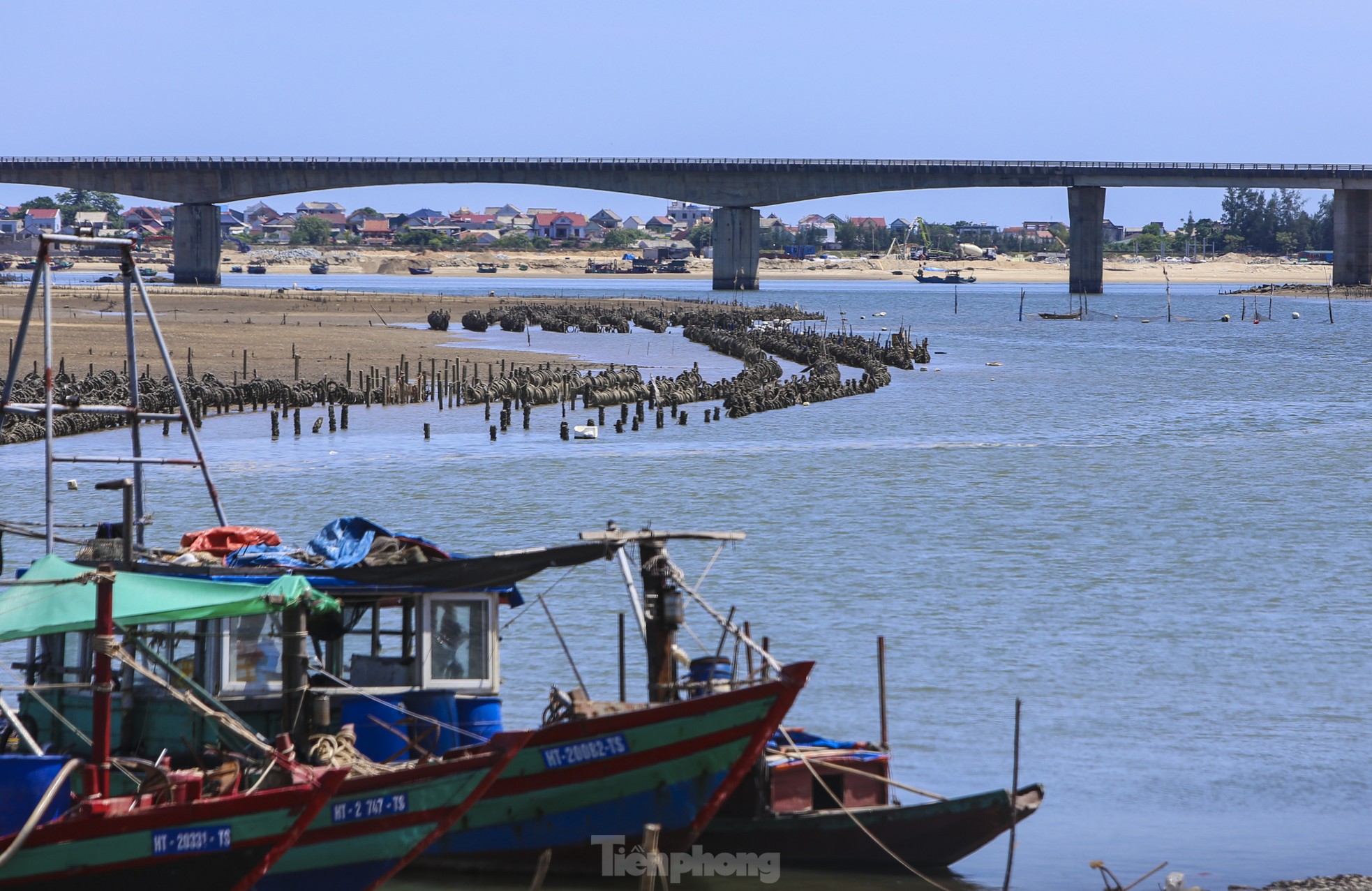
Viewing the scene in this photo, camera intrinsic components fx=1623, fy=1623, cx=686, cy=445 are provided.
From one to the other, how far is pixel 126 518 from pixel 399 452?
3129 cm

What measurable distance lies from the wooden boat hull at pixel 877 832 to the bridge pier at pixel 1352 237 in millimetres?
163184

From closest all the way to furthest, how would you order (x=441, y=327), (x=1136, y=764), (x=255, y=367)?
(x=1136, y=764) → (x=255, y=367) → (x=441, y=327)

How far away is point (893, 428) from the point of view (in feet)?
189

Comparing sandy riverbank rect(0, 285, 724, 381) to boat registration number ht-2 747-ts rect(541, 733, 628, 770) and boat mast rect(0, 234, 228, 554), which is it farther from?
boat registration number ht-2 747-ts rect(541, 733, 628, 770)

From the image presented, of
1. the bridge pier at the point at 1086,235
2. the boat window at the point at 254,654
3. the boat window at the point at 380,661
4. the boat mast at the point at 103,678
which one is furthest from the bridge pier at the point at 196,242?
the boat mast at the point at 103,678

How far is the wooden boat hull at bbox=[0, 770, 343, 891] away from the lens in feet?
42.1

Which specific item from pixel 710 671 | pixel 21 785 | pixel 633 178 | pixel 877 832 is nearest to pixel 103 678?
pixel 21 785

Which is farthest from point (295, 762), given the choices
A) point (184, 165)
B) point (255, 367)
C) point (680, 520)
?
point (184, 165)

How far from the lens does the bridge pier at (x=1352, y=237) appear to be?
168250mm

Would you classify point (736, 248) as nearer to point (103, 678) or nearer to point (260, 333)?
point (260, 333)

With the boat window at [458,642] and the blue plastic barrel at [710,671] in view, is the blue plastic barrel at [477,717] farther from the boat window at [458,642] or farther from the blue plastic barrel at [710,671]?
the blue plastic barrel at [710,671]

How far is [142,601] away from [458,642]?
2828 mm

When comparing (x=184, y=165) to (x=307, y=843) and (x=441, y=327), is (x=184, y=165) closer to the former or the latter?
(x=441, y=327)

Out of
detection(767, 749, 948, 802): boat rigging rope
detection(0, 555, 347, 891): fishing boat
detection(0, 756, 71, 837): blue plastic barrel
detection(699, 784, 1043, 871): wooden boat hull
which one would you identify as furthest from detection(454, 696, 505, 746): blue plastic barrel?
detection(0, 756, 71, 837): blue plastic barrel
